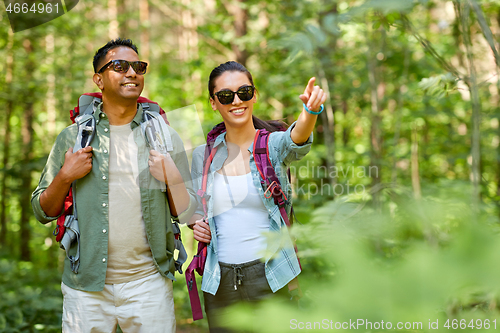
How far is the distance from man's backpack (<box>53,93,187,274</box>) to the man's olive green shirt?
0.04m

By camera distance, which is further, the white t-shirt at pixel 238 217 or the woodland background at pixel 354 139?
the white t-shirt at pixel 238 217

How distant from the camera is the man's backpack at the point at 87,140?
222cm

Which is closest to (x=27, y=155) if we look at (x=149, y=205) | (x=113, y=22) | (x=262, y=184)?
(x=113, y=22)

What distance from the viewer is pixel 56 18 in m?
6.16

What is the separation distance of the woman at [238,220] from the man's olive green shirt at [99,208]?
24 centimetres

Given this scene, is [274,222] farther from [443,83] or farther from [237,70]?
[443,83]

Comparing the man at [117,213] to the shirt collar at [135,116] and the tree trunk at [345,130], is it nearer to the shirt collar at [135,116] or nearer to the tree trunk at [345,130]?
the shirt collar at [135,116]

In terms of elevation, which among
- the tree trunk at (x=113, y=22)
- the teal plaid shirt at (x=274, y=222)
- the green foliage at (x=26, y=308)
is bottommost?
the green foliage at (x=26, y=308)

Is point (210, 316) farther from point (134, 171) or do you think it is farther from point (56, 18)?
point (56, 18)

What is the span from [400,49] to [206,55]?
453 cm

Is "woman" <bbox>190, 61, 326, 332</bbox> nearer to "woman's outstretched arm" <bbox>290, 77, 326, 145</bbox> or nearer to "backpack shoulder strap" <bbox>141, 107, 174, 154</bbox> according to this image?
"woman's outstretched arm" <bbox>290, 77, 326, 145</bbox>

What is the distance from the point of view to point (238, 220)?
2182 mm

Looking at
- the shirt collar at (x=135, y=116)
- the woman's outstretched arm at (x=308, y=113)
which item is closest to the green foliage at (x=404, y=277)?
the woman's outstretched arm at (x=308, y=113)

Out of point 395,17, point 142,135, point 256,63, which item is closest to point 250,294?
point 142,135
